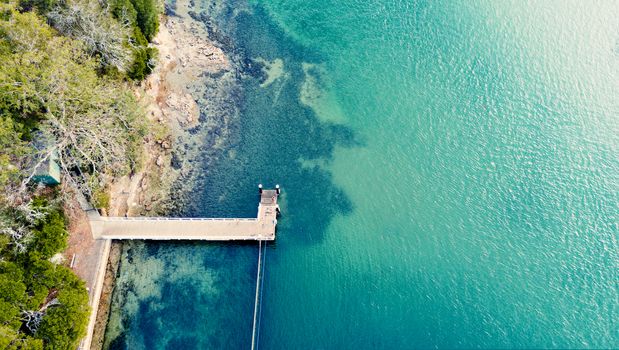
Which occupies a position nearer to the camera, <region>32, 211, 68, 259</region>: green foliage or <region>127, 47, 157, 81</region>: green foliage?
<region>32, 211, 68, 259</region>: green foliage

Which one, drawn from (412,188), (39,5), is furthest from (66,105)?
(412,188)

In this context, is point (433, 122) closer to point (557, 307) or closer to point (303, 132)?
point (303, 132)

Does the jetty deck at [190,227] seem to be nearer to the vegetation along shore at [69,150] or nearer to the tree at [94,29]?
the vegetation along shore at [69,150]

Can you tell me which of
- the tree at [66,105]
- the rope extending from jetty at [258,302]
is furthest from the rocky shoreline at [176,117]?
the rope extending from jetty at [258,302]

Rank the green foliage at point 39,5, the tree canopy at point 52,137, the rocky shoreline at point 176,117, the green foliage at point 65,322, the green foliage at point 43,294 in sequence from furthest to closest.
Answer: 1. the rocky shoreline at point 176,117
2. the green foliage at point 39,5
3. the tree canopy at point 52,137
4. the green foliage at point 65,322
5. the green foliage at point 43,294

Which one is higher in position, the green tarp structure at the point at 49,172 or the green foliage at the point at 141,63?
the green foliage at the point at 141,63

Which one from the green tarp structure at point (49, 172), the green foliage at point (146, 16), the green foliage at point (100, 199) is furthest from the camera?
the green foliage at point (146, 16)

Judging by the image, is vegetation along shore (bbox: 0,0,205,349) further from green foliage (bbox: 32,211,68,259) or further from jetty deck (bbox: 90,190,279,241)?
jetty deck (bbox: 90,190,279,241)

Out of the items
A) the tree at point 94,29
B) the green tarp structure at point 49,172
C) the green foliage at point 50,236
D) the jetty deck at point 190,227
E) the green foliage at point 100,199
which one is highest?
the tree at point 94,29

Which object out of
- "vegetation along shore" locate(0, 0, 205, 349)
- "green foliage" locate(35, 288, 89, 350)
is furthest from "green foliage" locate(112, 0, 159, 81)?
"green foliage" locate(35, 288, 89, 350)
